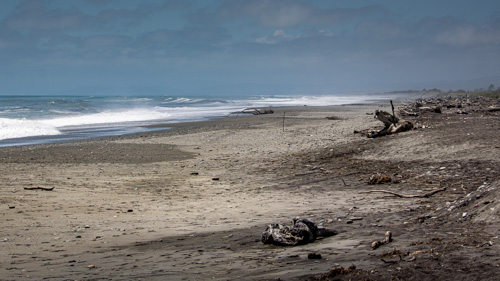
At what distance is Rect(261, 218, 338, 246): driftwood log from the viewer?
5.80 meters

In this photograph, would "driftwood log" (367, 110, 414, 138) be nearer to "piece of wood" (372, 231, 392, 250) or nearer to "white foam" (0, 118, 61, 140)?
"piece of wood" (372, 231, 392, 250)

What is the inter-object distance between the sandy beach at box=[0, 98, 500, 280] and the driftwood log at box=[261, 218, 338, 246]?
0.10m

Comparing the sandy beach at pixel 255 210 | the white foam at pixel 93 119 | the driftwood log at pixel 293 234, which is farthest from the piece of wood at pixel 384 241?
the white foam at pixel 93 119

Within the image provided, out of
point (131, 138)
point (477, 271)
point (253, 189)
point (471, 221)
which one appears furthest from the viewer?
point (131, 138)

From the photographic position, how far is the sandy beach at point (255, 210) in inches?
195

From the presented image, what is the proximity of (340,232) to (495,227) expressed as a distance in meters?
1.81

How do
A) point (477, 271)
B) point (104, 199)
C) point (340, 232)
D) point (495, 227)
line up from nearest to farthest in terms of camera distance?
1. point (477, 271)
2. point (495, 227)
3. point (340, 232)
4. point (104, 199)

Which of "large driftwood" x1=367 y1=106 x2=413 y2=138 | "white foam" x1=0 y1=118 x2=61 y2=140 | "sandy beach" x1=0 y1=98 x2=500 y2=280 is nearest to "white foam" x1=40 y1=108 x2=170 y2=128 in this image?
"white foam" x1=0 y1=118 x2=61 y2=140

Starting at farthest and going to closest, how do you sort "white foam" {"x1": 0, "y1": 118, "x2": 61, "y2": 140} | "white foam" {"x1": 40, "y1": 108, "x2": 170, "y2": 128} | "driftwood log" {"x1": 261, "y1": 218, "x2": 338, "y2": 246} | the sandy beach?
"white foam" {"x1": 40, "y1": 108, "x2": 170, "y2": 128}, "white foam" {"x1": 0, "y1": 118, "x2": 61, "y2": 140}, "driftwood log" {"x1": 261, "y1": 218, "x2": 338, "y2": 246}, the sandy beach

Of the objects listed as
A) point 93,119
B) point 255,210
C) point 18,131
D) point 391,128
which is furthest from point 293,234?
point 93,119

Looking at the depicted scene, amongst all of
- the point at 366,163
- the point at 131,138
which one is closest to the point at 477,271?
the point at 366,163

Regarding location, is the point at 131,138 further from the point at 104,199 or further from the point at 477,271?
the point at 477,271

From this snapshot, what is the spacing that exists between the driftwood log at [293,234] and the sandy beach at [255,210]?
0.32 ft

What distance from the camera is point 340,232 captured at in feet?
20.5
